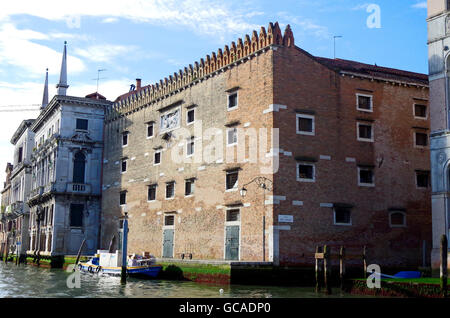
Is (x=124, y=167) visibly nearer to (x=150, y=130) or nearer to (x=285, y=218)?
(x=150, y=130)

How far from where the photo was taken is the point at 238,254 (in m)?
27.5

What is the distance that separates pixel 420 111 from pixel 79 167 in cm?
2575

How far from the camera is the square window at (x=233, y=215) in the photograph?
1106 inches

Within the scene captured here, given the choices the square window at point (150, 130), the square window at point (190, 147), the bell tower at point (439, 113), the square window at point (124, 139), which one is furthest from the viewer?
the square window at point (124, 139)

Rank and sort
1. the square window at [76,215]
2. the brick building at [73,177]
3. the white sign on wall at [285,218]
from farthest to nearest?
the square window at [76,215]
the brick building at [73,177]
the white sign on wall at [285,218]

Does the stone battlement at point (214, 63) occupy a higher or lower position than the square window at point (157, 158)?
higher

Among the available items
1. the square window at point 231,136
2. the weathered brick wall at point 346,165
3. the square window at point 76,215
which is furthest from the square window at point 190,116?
the square window at point 76,215

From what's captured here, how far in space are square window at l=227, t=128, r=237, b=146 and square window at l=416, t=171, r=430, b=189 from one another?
9829mm

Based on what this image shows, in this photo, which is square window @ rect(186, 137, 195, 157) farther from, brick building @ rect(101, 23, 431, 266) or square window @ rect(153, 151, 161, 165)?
square window @ rect(153, 151, 161, 165)

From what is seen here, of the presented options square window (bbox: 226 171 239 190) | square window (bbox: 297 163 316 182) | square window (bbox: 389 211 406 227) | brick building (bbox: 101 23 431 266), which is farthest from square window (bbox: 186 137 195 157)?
square window (bbox: 389 211 406 227)

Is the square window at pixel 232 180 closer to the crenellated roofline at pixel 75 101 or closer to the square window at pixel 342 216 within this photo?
the square window at pixel 342 216

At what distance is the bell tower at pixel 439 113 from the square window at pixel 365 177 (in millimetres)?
5479

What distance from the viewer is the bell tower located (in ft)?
74.5
